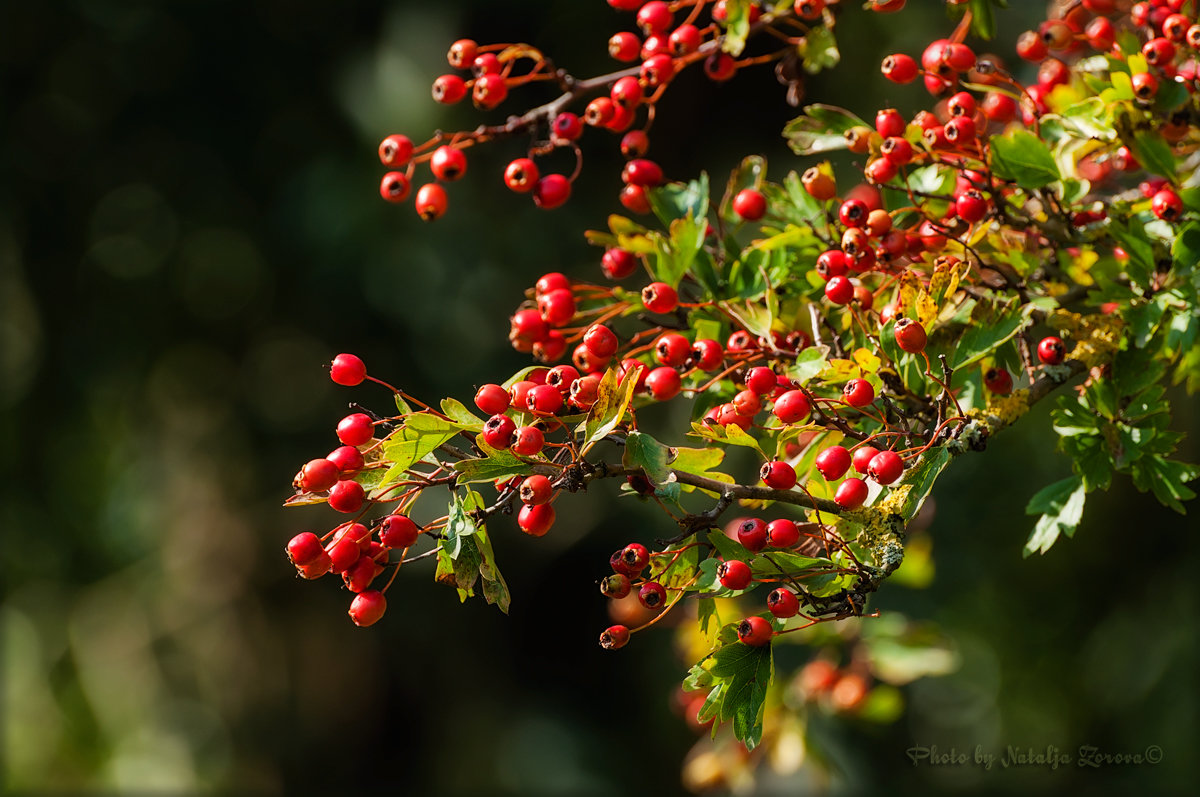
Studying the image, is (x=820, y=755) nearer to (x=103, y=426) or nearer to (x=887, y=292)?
(x=887, y=292)

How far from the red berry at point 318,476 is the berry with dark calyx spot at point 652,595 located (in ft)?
0.83

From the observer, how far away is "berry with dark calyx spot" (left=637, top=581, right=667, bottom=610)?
0.78 m

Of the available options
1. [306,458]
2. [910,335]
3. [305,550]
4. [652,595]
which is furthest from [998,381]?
[306,458]

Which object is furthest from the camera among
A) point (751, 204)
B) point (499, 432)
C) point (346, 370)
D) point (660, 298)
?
point (751, 204)

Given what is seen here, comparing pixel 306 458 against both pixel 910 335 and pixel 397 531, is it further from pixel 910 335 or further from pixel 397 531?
pixel 910 335

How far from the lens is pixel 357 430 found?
0.82 m

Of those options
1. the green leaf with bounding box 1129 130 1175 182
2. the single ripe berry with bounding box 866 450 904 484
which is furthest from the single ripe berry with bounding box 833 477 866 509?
the green leaf with bounding box 1129 130 1175 182

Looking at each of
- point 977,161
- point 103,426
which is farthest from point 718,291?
point 103,426

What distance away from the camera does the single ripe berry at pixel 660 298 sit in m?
0.99

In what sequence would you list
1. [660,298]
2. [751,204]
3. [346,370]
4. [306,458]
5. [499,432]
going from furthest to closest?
1. [306,458]
2. [751,204]
3. [660,298]
4. [346,370]
5. [499,432]

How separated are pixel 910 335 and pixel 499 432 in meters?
0.33

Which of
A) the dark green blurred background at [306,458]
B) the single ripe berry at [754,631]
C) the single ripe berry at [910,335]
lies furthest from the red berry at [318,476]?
the dark green blurred background at [306,458]

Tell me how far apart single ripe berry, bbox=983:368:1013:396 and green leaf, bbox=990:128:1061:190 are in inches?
7.1

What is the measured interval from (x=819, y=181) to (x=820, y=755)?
3.79 ft
